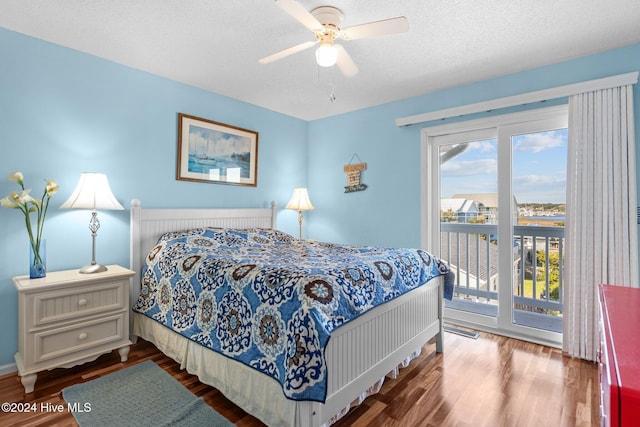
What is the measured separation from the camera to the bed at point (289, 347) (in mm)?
1527

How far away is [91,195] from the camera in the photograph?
2.37 meters

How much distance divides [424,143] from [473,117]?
52cm

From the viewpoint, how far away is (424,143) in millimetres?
3459

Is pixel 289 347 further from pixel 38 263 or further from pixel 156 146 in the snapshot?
pixel 156 146

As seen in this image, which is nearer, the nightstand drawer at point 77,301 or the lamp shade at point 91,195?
the nightstand drawer at point 77,301

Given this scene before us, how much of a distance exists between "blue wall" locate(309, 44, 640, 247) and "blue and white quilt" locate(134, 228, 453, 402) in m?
1.13

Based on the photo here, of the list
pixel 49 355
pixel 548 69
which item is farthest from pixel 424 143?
pixel 49 355

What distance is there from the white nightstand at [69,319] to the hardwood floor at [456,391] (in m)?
0.16

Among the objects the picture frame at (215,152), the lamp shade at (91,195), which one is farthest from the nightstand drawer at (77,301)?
the picture frame at (215,152)

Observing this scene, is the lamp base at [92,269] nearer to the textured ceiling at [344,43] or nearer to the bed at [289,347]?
the bed at [289,347]

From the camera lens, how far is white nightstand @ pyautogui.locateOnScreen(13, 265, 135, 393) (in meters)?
2.04

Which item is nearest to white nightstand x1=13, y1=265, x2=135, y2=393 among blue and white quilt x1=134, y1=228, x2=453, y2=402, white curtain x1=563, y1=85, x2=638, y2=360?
blue and white quilt x1=134, y1=228, x2=453, y2=402

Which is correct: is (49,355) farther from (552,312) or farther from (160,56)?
(552,312)

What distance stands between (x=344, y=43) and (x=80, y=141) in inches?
88.4
